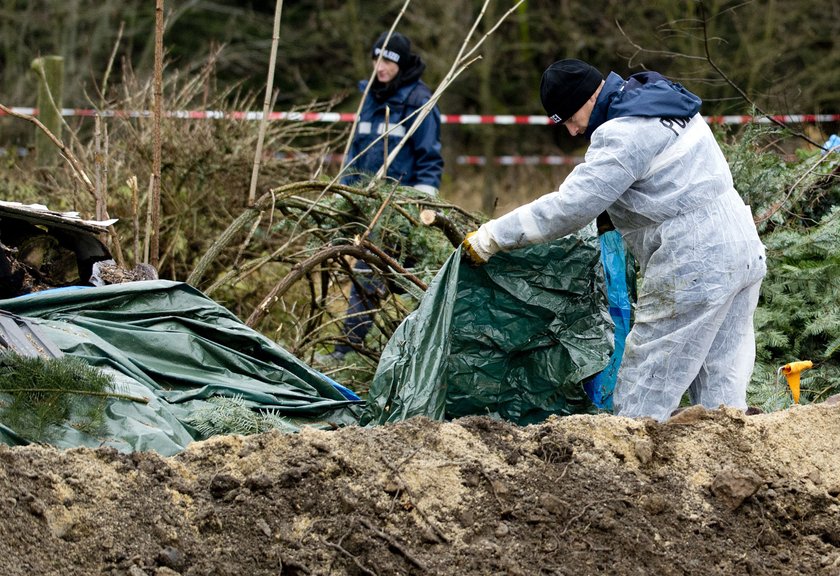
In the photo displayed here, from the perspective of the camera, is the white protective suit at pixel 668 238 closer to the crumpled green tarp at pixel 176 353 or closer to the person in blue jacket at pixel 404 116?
the crumpled green tarp at pixel 176 353

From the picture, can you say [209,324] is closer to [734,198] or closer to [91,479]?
[91,479]

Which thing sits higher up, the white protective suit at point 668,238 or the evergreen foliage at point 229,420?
the white protective suit at point 668,238

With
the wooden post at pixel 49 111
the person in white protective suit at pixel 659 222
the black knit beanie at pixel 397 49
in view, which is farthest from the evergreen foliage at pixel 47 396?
the wooden post at pixel 49 111

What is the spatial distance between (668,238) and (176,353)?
1.91 metres

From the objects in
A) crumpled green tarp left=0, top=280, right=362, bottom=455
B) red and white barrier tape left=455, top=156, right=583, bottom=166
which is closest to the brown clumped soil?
crumpled green tarp left=0, top=280, right=362, bottom=455

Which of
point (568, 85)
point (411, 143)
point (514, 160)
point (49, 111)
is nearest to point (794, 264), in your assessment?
point (568, 85)

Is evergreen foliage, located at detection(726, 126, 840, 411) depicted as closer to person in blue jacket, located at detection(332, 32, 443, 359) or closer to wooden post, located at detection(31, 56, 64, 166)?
person in blue jacket, located at detection(332, 32, 443, 359)

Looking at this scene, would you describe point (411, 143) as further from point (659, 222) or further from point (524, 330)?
point (659, 222)

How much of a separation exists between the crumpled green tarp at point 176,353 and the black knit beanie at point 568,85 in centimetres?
140

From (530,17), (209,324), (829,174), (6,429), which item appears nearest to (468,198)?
(530,17)

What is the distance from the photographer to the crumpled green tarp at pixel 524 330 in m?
4.43

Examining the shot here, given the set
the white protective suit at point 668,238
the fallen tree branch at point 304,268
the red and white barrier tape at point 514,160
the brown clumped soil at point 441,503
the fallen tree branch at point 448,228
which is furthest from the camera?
the red and white barrier tape at point 514,160

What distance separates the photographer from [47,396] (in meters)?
3.50

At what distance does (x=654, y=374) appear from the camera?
4180 mm
